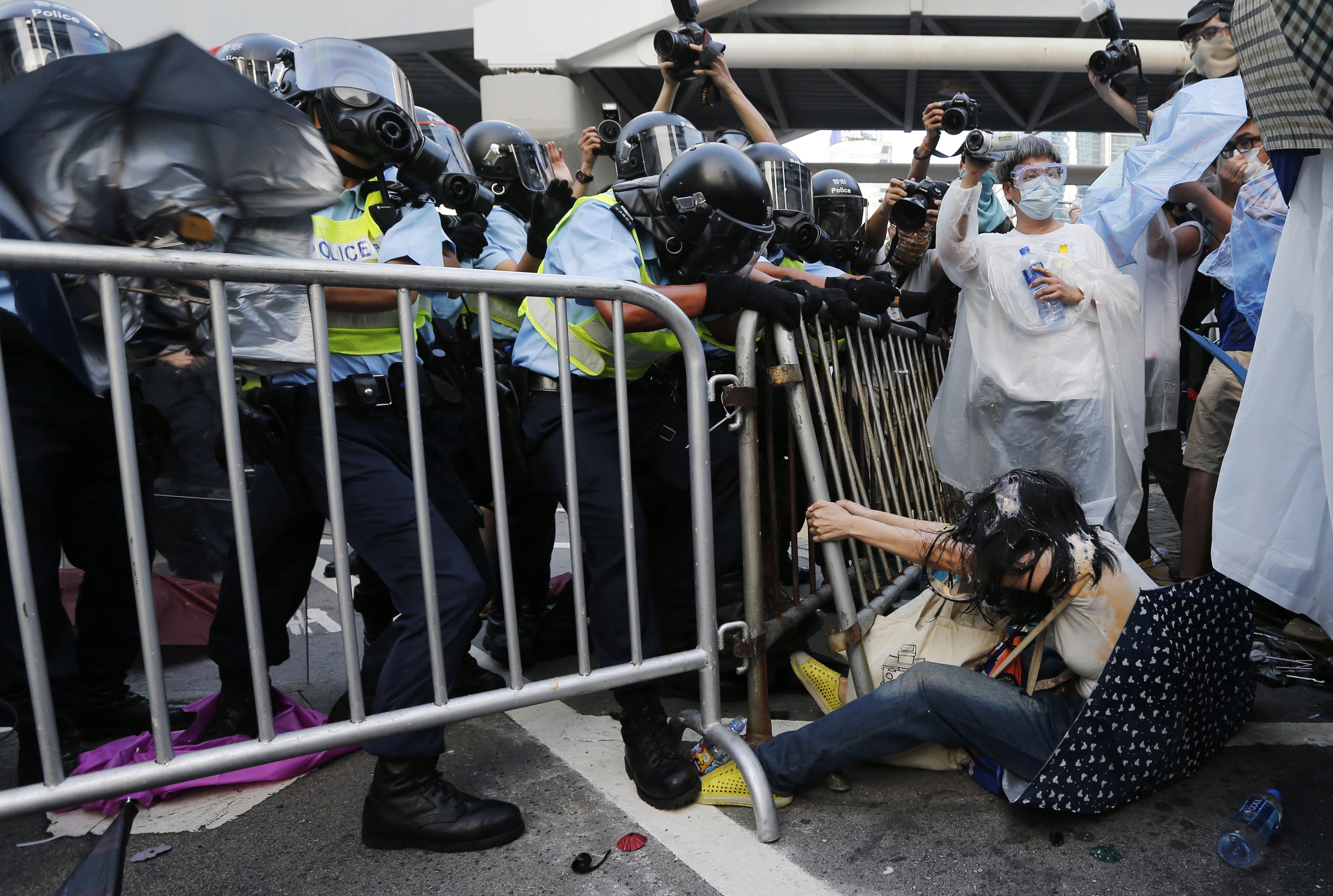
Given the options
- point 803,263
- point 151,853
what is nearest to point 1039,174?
point 803,263

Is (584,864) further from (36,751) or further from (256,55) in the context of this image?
(256,55)

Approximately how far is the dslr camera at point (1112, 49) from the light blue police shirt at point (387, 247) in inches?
119

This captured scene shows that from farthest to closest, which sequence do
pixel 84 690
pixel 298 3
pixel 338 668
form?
1. pixel 298 3
2. pixel 338 668
3. pixel 84 690

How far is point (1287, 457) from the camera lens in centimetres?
186

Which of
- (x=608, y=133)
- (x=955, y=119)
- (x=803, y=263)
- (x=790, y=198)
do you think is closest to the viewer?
(x=955, y=119)

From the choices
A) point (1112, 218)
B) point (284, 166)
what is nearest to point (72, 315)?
point (284, 166)

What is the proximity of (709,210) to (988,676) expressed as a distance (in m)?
1.34

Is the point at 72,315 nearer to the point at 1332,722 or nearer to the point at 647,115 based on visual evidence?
the point at 647,115

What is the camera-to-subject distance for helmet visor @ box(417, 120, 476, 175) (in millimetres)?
3547

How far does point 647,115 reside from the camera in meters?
3.67

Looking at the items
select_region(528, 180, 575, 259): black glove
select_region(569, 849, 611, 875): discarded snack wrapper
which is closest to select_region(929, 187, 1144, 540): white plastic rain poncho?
select_region(528, 180, 575, 259): black glove

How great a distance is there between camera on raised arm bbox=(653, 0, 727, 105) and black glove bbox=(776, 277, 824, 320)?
1.74 meters

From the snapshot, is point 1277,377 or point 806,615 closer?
point 1277,377

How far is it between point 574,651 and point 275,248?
1.93m
